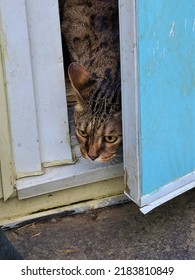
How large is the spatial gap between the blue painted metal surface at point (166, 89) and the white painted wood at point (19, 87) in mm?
499

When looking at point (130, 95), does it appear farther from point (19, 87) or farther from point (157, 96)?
point (19, 87)

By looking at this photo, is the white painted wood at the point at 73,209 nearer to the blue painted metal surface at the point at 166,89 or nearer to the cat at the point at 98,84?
the cat at the point at 98,84

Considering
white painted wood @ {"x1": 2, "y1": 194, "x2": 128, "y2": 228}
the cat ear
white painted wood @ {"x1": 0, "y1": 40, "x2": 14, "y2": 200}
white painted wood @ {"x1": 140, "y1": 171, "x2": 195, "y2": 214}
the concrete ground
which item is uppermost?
the cat ear

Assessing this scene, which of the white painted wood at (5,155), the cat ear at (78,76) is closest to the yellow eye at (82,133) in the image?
the cat ear at (78,76)

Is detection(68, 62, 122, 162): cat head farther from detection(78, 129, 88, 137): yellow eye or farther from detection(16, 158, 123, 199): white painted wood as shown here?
detection(16, 158, 123, 199): white painted wood

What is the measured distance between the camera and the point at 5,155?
2080 mm

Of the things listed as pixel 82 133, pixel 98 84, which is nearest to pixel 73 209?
pixel 82 133

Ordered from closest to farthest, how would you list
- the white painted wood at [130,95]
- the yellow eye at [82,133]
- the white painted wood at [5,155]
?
→ the white painted wood at [130,95], the white painted wood at [5,155], the yellow eye at [82,133]

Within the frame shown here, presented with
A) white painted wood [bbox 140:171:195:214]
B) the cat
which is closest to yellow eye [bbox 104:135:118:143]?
the cat

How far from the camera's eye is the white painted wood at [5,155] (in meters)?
2.00

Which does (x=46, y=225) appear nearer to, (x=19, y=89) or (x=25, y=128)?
(x=25, y=128)

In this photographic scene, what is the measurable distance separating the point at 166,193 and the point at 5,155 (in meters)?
0.71

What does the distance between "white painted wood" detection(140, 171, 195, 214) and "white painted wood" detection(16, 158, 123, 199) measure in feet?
1.05

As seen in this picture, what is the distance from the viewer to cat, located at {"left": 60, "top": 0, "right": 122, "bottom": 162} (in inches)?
80.9
